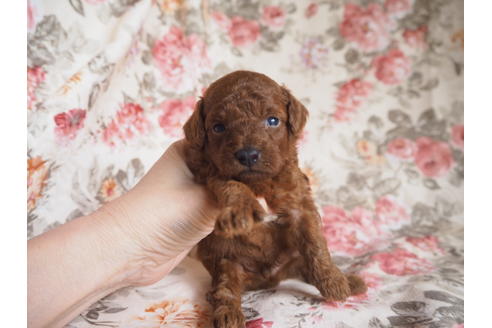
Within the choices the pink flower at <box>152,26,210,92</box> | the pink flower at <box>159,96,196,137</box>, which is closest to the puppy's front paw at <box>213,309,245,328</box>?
the pink flower at <box>159,96,196,137</box>

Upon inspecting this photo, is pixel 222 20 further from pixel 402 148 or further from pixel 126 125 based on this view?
pixel 402 148

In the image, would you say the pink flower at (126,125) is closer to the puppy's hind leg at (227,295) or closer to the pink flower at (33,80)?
the pink flower at (33,80)

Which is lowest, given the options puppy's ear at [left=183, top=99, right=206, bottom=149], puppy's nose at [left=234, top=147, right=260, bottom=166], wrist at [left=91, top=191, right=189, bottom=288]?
wrist at [left=91, top=191, right=189, bottom=288]

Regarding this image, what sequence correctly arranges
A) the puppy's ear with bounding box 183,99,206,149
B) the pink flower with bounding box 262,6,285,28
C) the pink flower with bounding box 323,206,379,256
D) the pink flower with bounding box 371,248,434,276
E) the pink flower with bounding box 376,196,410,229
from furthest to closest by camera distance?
the pink flower with bounding box 262,6,285,28, the pink flower with bounding box 376,196,410,229, the pink flower with bounding box 323,206,379,256, the pink flower with bounding box 371,248,434,276, the puppy's ear with bounding box 183,99,206,149

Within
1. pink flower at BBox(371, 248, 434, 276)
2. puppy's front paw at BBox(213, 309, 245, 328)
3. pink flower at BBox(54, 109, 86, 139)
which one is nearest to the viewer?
puppy's front paw at BBox(213, 309, 245, 328)

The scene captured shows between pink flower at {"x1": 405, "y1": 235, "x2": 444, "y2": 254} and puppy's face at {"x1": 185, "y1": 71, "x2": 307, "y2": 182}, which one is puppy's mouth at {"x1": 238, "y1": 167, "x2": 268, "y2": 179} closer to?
puppy's face at {"x1": 185, "y1": 71, "x2": 307, "y2": 182}

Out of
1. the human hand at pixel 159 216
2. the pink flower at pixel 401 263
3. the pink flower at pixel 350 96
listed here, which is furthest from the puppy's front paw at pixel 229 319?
the pink flower at pixel 350 96

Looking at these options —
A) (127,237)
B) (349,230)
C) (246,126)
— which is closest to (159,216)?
(127,237)
